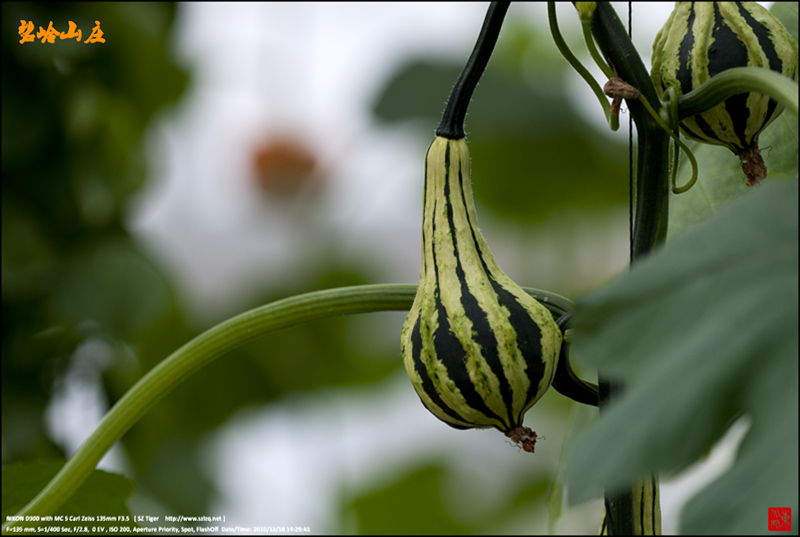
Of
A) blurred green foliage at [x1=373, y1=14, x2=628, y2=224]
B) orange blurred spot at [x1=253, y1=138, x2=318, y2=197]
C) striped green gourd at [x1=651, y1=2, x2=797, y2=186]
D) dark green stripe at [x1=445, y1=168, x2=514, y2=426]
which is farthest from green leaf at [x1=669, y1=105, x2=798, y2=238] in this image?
orange blurred spot at [x1=253, y1=138, x2=318, y2=197]

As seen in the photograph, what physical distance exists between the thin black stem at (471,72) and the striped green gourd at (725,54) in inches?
3.5

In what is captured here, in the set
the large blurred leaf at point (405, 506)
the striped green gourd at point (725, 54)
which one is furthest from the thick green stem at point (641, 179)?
the large blurred leaf at point (405, 506)

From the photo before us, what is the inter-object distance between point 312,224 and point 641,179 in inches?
51.4

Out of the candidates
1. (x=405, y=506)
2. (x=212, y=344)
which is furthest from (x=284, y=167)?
(x=212, y=344)

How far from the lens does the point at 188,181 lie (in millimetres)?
1628

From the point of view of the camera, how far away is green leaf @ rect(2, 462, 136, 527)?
589mm

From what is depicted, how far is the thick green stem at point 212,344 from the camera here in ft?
1.42

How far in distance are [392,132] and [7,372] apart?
→ 877 millimetres

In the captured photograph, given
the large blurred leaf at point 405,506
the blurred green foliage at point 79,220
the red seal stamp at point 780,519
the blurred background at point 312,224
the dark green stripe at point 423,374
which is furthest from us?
the large blurred leaf at point 405,506

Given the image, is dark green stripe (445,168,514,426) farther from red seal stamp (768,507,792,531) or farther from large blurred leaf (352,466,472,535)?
large blurred leaf (352,466,472,535)

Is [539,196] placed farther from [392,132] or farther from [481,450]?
[481,450]

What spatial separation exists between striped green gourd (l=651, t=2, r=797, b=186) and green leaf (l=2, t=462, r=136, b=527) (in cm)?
47

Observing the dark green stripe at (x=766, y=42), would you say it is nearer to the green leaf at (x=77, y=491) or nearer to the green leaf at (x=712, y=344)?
the green leaf at (x=712, y=344)

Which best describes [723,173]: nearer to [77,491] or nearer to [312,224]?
[77,491]
